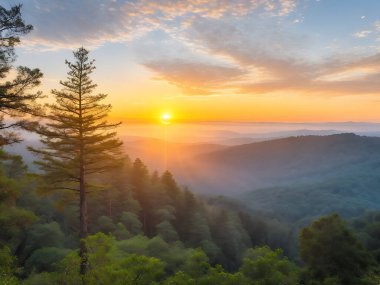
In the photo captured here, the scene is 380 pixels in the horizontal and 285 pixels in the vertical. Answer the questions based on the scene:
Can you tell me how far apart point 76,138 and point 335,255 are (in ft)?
70.0

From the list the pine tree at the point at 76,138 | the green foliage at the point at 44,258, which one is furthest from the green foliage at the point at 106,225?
the pine tree at the point at 76,138

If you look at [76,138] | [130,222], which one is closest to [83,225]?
[76,138]

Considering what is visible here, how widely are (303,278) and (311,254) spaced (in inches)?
83.8

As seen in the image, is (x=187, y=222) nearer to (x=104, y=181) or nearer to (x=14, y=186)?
(x=104, y=181)

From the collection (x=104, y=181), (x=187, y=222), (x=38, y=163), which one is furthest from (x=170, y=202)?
(x=38, y=163)

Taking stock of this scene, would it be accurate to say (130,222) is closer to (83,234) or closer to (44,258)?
(44,258)

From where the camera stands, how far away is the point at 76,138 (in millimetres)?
22844

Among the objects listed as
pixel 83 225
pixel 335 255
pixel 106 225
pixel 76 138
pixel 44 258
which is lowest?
pixel 106 225

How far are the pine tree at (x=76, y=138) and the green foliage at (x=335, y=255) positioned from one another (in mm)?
Result: 17517

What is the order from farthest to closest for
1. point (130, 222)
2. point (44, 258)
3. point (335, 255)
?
point (130, 222), point (44, 258), point (335, 255)

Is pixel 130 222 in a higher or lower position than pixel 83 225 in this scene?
lower

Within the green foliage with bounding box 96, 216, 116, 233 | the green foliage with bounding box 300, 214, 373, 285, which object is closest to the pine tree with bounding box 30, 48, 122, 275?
the green foliage with bounding box 300, 214, 373, 285

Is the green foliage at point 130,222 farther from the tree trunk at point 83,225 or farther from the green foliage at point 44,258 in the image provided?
the tree trunk at point 83,225

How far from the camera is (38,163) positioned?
73.4ft
